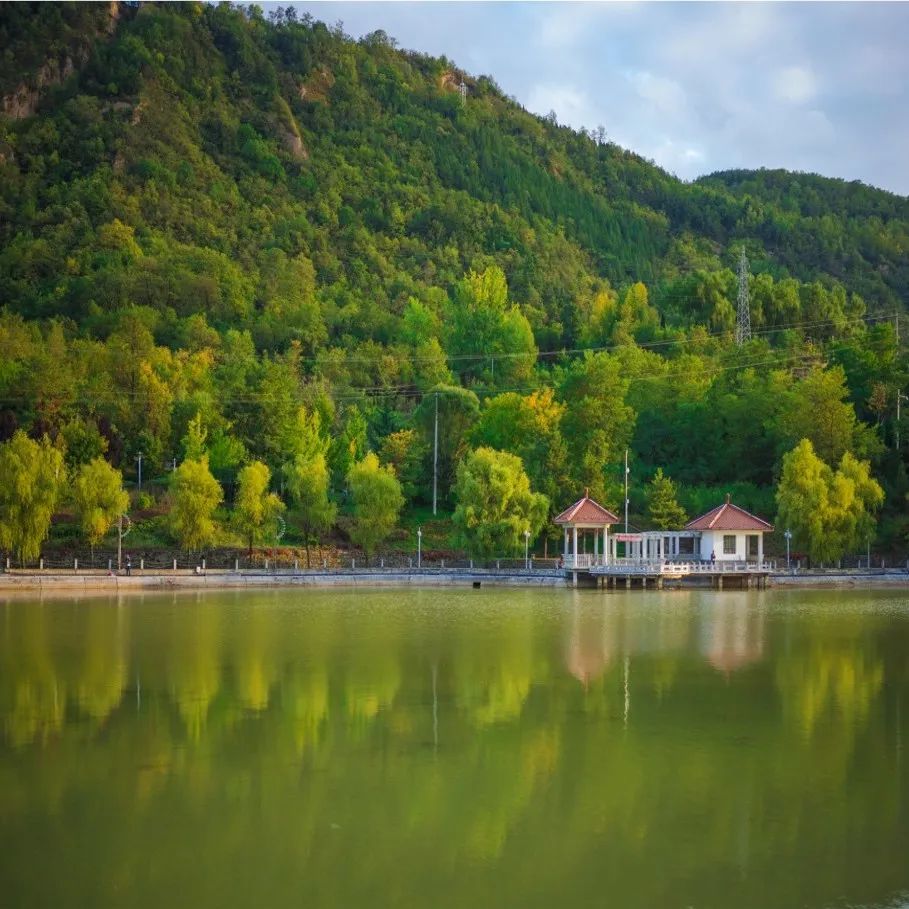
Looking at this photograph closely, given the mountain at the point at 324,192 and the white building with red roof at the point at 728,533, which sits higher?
the mountain at the point at 324,192

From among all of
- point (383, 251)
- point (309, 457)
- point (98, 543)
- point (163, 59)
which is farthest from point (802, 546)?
point (163, 59)

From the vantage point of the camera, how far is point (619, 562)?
5747 centimetres

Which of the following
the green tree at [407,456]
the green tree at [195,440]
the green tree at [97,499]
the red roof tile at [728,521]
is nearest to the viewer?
the green tree at [97,499]

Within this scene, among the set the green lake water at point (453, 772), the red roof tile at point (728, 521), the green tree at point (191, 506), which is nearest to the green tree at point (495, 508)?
the red roof tile at point (728, 521)

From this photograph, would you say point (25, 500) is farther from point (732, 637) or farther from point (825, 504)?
point (825, 504)

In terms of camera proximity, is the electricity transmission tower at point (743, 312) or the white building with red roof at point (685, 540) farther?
the electricity transmission tower at point (743, 312)

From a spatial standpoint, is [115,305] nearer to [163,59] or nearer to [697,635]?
[163,59]

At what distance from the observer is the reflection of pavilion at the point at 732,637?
28109 millimetres

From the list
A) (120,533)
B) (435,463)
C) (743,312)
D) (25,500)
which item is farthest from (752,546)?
(25,500)

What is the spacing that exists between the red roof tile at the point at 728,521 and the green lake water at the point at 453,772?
2562 centimetres

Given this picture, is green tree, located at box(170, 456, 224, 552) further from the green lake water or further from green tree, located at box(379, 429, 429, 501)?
the green lake water

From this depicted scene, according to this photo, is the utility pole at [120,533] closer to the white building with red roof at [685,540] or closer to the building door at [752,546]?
the white building with red roof at [685,540]

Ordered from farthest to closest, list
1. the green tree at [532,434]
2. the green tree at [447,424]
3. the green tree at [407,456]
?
the green tree at [447,424], the green tree at [407,456], the green tree at [532,434]

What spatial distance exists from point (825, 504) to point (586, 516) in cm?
1067
